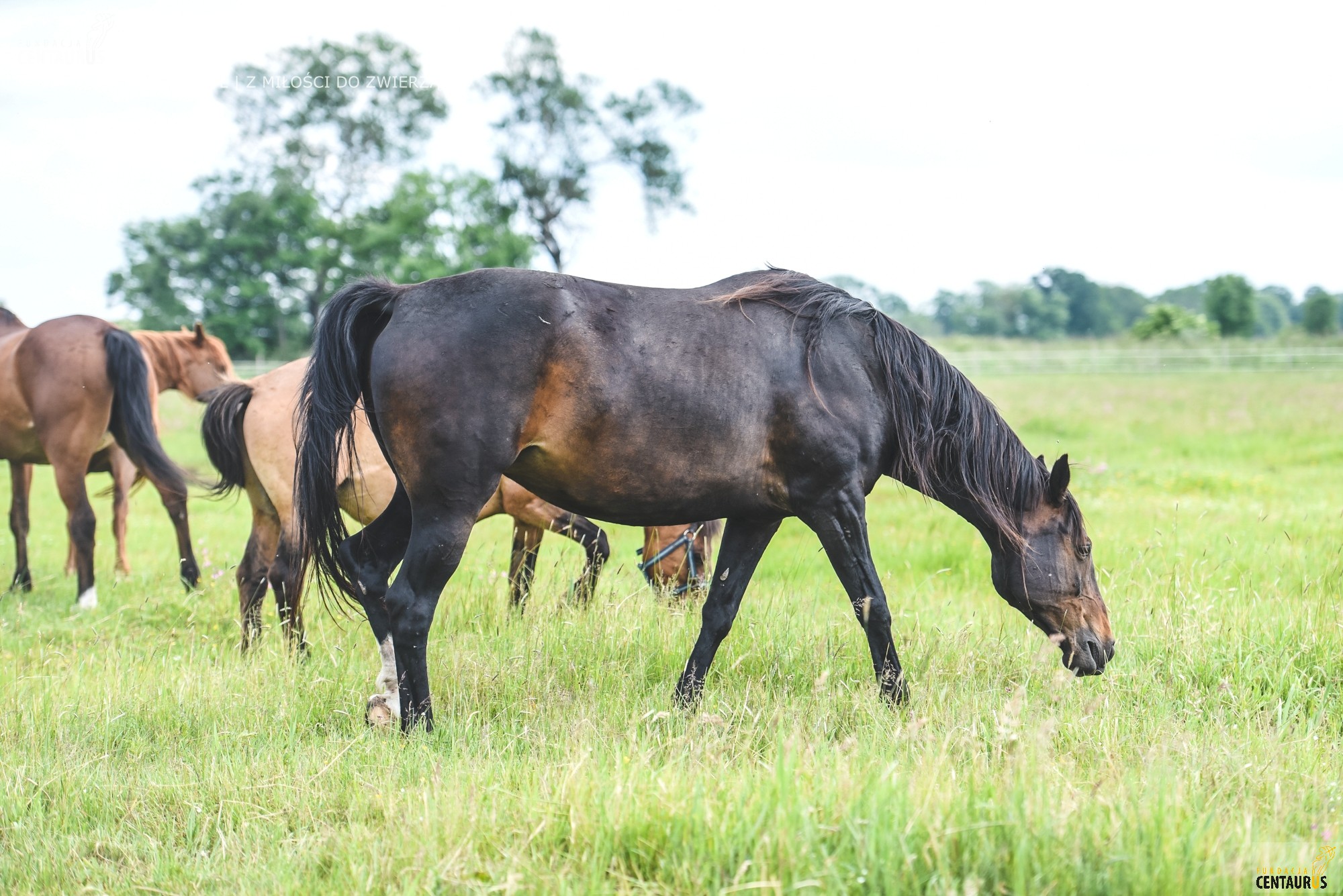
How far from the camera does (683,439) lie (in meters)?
3.78

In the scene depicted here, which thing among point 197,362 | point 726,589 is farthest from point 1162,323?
point 726,589

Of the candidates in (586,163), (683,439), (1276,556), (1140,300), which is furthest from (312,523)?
(1140,300)

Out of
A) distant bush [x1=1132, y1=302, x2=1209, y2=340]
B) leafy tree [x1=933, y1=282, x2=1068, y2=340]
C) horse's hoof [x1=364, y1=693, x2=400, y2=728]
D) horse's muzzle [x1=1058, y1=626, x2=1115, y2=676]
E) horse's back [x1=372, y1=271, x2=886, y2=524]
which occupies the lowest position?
horse's hoof [x1=364, y1=693, x2=400, y2=728]

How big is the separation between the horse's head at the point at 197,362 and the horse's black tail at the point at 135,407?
3.40 metres

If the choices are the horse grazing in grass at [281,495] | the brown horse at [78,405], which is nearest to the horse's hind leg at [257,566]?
the horse grazing in grass at [281,495]

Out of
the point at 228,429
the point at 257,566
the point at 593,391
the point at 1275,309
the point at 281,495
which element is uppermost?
→ the point at 1275,309

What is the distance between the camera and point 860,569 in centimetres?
402

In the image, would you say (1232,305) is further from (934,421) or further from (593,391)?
(593,391)

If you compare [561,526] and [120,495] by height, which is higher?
[561,526]

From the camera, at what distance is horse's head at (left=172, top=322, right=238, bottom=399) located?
431 inches

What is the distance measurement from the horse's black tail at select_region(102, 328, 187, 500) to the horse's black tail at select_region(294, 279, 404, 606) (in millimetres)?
3851

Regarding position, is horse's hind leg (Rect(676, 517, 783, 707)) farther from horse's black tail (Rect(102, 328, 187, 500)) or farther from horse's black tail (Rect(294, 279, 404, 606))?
→ horse's black tail (Rect(102, 328, 187, 500))

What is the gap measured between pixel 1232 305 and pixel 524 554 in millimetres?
64421

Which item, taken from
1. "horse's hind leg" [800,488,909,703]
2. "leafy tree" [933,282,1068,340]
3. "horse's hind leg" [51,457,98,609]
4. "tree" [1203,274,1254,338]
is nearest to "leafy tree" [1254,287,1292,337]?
"leafy tree" [933,282,1068,340]
